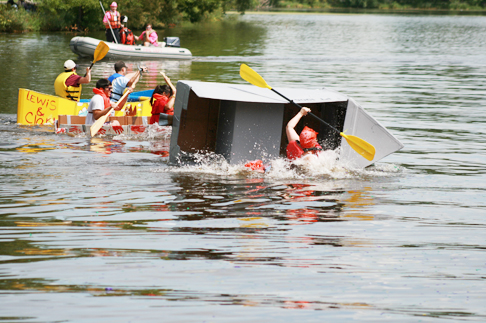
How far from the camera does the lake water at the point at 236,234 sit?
3.53m

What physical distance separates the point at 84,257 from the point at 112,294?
686 millimetres

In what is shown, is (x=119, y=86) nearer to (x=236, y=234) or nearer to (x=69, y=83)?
(x=69, y=83)

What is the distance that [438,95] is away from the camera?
587 inches

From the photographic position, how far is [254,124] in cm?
784

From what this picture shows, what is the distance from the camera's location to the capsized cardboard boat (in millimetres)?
7430

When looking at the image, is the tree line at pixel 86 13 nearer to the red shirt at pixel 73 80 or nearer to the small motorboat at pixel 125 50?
the small motorboat at pixel 125 50

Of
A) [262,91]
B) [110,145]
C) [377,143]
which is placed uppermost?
[262,91]

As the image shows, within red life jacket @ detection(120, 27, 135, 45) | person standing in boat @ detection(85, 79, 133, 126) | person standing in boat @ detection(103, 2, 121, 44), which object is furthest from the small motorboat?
person standing in boat @ detection(85, 79, 133, 126)

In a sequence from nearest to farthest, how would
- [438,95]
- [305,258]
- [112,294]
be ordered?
[112,294]
[305,258]
[438,95]

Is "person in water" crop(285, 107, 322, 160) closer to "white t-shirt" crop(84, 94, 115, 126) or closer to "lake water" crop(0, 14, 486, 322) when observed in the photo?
"lake water" crop(0, 14, 486, 322)

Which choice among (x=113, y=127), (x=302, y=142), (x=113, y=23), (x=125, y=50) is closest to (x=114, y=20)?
(x=113, y=23)

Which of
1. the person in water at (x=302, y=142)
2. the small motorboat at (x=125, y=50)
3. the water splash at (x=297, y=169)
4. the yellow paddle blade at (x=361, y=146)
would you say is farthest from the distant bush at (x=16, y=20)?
the yellow paddle blade at (x=361, y=146)

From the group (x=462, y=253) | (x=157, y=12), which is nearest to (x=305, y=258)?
(x=462, y=253)

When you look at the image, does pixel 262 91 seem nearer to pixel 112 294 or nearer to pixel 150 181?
pixel 150 181
